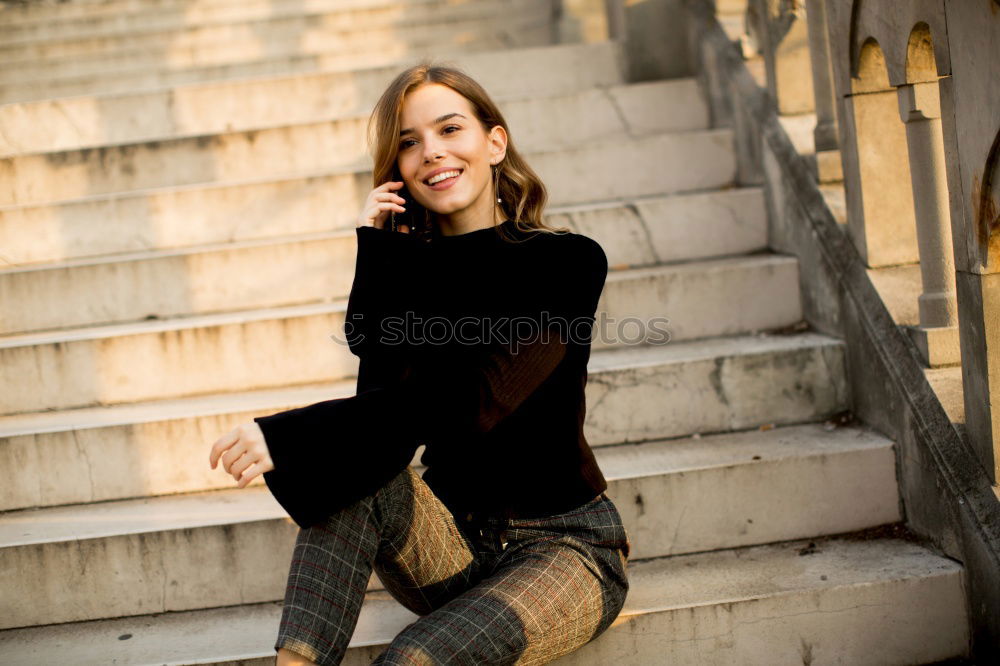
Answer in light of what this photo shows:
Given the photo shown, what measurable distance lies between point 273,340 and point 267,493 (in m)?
0.58

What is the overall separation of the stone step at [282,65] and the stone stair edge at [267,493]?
306cm

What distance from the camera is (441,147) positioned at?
87.6 inches

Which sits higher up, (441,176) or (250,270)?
(441,176)

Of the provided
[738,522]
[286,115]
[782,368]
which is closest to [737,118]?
[782,368]

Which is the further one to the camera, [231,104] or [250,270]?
[231,104]

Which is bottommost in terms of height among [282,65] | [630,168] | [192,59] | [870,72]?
[630,168]

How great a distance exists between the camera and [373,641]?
2309 millimetres

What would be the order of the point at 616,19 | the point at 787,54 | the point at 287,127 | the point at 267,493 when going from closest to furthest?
the point at 267,493, the point at 787,54, the point at 287,127, the point at 616,19

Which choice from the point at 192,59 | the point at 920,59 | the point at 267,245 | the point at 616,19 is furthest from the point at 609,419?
the point at 192,59

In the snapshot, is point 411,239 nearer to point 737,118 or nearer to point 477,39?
point 737,118

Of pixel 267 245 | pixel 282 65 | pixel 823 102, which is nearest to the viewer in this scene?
pixel 823 102

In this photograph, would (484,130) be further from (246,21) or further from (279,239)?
(246,21)

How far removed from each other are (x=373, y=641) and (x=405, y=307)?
2.66 ft

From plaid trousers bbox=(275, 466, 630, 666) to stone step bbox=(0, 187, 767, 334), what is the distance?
1525 millimetres
